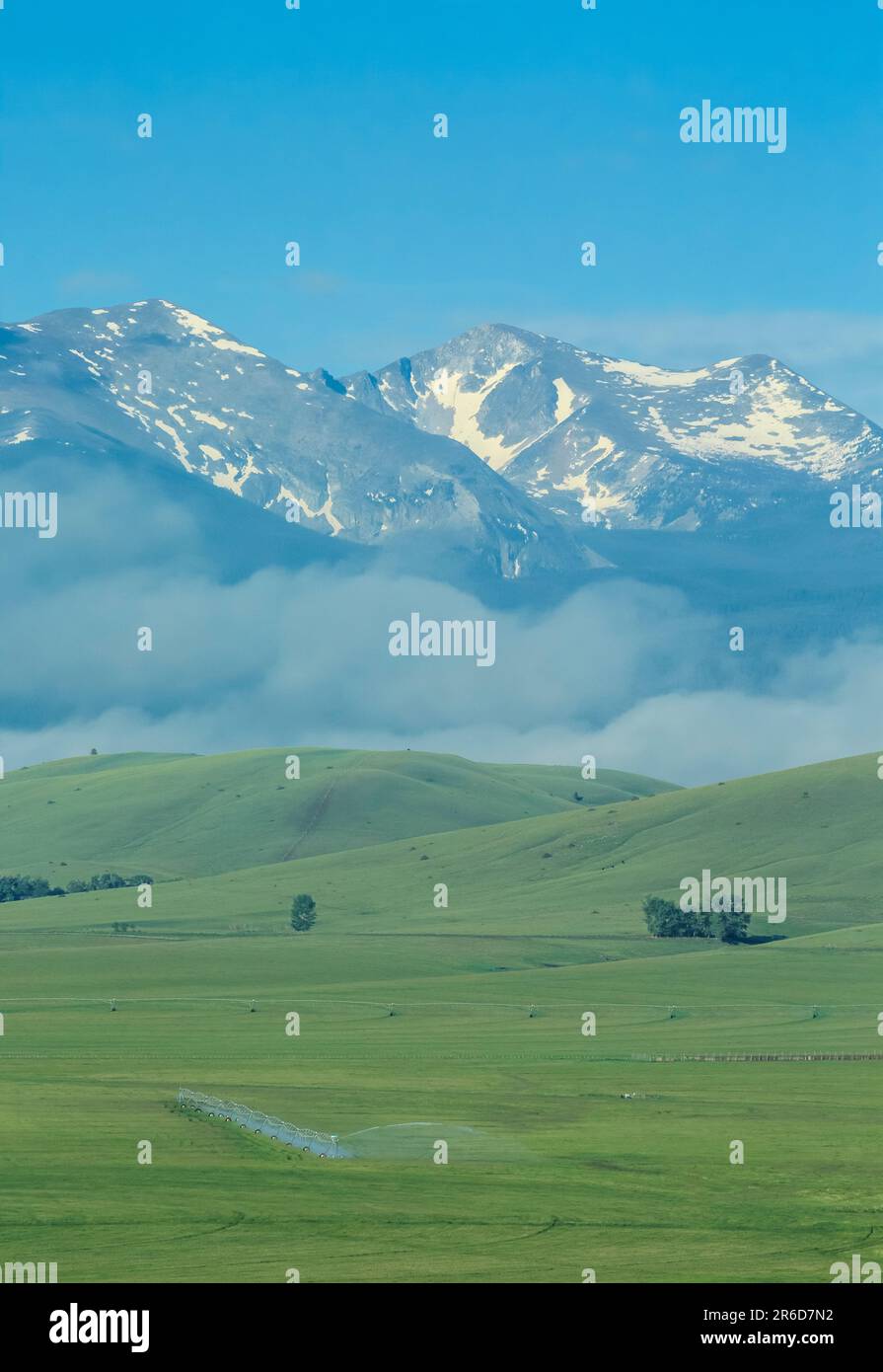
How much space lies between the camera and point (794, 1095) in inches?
3967

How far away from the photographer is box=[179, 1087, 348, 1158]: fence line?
7962 centimetres

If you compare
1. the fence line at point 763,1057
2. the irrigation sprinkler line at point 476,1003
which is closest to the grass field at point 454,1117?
the irrigation sprinkler line at point 476,1003

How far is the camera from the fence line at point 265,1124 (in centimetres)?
7962

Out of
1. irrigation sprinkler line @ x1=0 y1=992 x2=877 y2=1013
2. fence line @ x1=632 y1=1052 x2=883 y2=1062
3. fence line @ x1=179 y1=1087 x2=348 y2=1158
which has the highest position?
irrigation sprinkler line @ x1=0 y1=992 x2=877 y2=1013

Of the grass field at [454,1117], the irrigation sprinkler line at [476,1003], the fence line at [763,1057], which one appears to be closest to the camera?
the grass field at [454,1117]

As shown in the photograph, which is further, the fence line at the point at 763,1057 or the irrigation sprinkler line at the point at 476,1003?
the irrigation sprinkler line at the point at 476,1003

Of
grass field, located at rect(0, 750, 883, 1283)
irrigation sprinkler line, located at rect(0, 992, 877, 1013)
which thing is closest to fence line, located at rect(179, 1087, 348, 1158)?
grass field, located at rect(0, 750, 883, 1283)

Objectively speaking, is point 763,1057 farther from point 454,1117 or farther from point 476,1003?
point 476,1003

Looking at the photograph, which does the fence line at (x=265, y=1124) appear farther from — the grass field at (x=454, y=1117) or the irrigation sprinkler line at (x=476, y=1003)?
the irrigation sprinkler line at (x=476, y=1003)

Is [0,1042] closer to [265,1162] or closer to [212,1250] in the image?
[265,1162]

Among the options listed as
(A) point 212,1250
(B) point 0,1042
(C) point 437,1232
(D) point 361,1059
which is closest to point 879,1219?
(C) point 437,1232

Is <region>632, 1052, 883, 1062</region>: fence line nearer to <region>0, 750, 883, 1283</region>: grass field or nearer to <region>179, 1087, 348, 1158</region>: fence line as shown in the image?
<region>0, 750, 883, 1283</region>: grass field

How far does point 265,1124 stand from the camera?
84.0m
